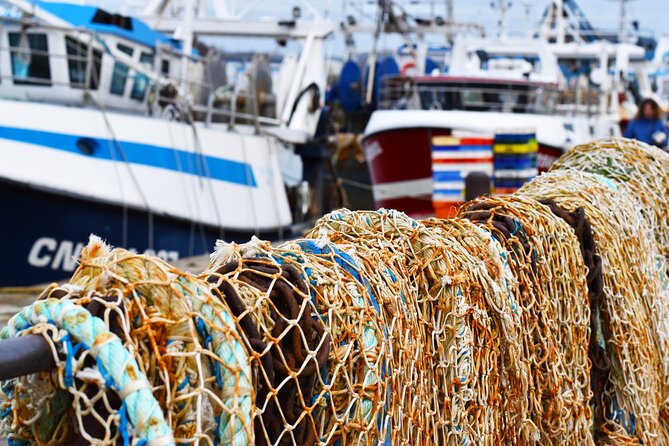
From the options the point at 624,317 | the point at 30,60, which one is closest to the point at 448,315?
the point at 624,317

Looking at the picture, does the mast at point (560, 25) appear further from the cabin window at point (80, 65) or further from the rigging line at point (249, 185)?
the cabin window at point (80, 65)

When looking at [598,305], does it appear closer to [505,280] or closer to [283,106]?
[505,280]

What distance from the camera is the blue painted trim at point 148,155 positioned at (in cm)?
989

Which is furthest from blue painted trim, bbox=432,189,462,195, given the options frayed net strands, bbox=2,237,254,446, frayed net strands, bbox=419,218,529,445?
frayed net strands, bbox=2,237,254,446

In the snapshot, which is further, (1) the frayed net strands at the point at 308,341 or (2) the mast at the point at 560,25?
(2) the mast at the point at 560,25

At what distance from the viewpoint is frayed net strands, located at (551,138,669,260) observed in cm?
407

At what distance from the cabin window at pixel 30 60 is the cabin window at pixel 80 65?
293 millimetres

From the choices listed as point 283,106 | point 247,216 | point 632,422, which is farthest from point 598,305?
point 283,106

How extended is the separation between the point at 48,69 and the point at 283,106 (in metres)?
5.33

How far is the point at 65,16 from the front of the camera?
12688 mm

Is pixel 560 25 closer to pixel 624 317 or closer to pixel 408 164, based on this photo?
pixel 408 164

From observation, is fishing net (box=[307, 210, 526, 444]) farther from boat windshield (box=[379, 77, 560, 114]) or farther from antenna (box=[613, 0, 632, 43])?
antenna (box=[613, 0, 632, 43])

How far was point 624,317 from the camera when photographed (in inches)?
131

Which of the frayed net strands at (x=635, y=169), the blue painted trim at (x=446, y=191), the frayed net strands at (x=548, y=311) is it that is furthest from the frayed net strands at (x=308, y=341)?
the blue painted trim at (x=446, y=191)
